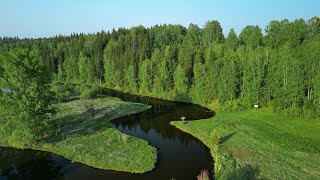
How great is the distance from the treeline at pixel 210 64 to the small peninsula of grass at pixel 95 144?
29.2m

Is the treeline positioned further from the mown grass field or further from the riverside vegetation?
the mown grass field

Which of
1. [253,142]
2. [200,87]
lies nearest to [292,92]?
[253,142]

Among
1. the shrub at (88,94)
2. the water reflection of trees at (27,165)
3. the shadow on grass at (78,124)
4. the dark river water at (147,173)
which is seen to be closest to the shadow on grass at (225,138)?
the dark river water at (147,173)

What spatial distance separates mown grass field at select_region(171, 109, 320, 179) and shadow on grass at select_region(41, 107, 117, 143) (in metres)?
14.9

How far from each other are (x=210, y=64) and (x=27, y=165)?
52375 millimetres

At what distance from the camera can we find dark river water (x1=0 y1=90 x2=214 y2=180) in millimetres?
36469

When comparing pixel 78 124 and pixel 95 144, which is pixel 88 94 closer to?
pixel 78 124

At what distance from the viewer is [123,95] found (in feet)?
315

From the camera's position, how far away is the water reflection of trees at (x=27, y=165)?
37.1 m

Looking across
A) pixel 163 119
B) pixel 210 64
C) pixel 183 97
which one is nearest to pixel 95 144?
pixel 163 119

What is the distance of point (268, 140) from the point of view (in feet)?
147

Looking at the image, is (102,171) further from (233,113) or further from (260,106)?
(260,106)

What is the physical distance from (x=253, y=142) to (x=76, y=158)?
86.0 feet

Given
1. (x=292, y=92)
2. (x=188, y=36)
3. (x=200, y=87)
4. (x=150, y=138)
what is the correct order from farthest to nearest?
1. (x=188, y=36)
2. (x=200, y=87)
3. (x=292, y=92)
4. (x=150, y=138)
